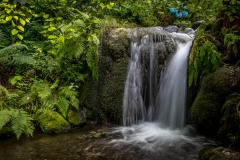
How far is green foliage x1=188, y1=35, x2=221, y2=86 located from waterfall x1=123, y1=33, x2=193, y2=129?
18.7 inches

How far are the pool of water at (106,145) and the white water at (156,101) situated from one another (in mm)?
20

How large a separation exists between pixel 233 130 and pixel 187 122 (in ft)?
4.33

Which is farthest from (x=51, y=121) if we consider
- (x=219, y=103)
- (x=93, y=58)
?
(x=219, y=103)

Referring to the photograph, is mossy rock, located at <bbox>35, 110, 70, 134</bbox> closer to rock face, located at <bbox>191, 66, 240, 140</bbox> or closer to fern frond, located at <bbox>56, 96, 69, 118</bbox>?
fern frond, located at <bbox>56, 96, 69, 118</bbox>

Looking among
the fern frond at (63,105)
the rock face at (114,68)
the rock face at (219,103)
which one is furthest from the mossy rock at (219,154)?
the fern frond at (63,105)

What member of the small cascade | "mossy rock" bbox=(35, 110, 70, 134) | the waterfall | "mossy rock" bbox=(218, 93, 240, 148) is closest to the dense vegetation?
"mossy rock" bbox=(35, 110, 70, 134)

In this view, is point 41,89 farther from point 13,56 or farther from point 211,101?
→ point 211,101

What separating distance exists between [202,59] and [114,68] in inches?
85.9

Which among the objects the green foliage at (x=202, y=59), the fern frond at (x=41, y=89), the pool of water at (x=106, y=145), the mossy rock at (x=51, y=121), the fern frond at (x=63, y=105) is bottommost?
the pool of water at (x=106, y=145)

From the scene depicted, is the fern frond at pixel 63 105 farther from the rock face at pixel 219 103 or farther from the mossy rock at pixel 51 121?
the rock face at pixel 219 103

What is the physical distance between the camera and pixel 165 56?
22.1ft

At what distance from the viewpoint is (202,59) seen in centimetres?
558

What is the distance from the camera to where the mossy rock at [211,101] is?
5277mm

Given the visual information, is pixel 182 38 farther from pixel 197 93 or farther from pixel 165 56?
pixel 197 93
